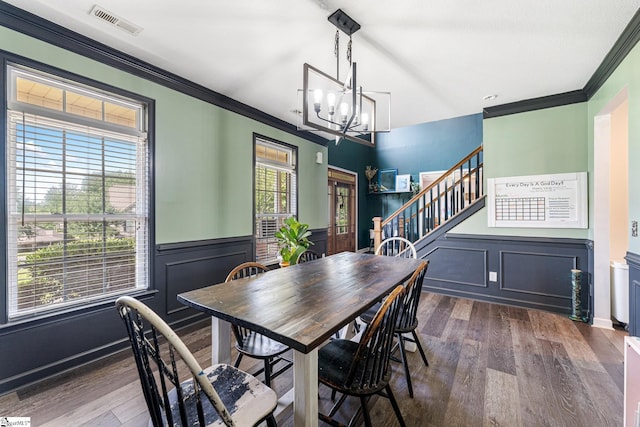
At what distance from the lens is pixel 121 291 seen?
8.16 feet

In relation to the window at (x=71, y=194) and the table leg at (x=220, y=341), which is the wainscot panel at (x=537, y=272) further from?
the window at (x=71, y=194)

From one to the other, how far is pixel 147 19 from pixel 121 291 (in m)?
2.25

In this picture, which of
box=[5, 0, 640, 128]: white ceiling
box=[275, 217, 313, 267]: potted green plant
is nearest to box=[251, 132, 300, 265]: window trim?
box=[275, 217, 313, 267]: potted green plant

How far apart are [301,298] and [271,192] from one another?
2730mm

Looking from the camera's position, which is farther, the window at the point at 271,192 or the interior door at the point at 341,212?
the interior door at the point at 341,212

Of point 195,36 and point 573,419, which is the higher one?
point 195,36

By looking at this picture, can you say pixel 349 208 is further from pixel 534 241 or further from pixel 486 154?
pixel 534 241

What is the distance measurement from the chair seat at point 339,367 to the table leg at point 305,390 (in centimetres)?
17

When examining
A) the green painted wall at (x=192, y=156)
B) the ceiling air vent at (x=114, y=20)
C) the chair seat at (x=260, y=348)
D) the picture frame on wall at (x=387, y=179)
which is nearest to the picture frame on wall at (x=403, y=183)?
the picture frame on wall at (x=387, y=179)

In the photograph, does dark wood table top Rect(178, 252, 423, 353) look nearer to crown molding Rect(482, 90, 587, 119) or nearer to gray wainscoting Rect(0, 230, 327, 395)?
gray wainscoting Rect(0, 230, 327, 395)

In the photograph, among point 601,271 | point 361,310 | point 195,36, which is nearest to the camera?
point 361,310

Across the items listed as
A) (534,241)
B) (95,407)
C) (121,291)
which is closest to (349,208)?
(534,241)

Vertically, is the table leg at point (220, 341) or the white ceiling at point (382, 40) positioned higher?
the white ceiling at point (382, 40)

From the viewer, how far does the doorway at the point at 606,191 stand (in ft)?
9.47
